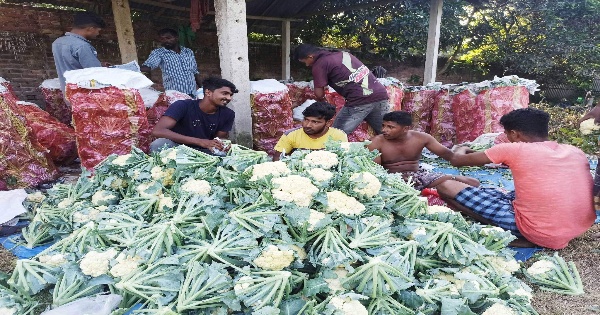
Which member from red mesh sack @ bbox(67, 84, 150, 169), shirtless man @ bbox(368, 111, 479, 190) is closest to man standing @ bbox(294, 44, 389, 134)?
shirtless man @ bbox(368, 111, 479, 190)

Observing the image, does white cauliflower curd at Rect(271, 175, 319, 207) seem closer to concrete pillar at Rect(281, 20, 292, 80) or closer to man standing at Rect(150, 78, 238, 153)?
man standing at Rect(150, 78, 238, 153)

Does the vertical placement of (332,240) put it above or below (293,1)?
below

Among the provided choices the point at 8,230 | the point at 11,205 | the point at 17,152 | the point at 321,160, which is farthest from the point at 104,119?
the point at 321,160

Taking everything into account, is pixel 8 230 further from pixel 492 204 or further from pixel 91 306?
pixel 492 204

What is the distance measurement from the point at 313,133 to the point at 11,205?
248 centimetres

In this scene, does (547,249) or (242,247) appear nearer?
(242,247)

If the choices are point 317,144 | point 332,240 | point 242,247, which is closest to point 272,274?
point 242,247

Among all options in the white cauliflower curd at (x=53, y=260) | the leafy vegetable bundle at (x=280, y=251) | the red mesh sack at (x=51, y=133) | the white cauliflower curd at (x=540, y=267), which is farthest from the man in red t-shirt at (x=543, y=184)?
the red mesh sack at (x=51, y=133)

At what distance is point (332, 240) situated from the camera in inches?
75.2

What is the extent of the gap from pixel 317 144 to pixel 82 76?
7.47 feet

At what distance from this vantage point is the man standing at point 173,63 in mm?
4770

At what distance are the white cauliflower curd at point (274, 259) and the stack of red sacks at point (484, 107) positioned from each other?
4990 millimetres

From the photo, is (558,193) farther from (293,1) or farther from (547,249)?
(293,1)

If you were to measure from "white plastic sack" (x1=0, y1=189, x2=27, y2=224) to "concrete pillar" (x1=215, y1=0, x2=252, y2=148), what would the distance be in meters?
2.01
